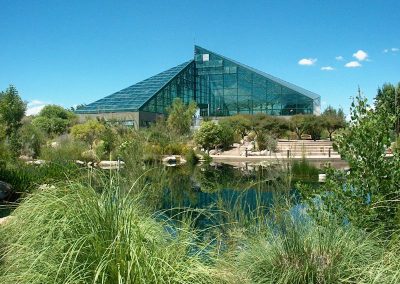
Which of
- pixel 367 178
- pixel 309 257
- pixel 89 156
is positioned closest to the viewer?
pixel 309 257

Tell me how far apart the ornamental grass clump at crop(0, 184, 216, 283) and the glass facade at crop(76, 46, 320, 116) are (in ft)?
112

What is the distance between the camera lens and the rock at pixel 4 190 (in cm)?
806

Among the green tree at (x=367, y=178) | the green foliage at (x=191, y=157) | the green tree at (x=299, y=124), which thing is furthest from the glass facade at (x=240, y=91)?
the green tree at (x=367, y=178)

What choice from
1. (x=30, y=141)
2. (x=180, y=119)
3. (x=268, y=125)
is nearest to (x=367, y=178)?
(x=30, y=141)

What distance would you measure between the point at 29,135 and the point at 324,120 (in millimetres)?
20000

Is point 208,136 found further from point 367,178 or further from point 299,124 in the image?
point 367,178

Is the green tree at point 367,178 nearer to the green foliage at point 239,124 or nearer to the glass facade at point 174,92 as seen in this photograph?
the green foliage at point 239,124

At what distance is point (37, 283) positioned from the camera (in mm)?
2084

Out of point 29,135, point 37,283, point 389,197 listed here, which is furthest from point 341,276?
point 29,135

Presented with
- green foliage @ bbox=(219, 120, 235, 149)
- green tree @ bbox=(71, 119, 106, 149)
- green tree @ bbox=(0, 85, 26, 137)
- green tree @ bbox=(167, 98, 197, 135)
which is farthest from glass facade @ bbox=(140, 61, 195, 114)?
green tree @ bbox=(0, 85, 26, 137)

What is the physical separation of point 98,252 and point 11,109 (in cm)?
1981

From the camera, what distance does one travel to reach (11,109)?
793 inches

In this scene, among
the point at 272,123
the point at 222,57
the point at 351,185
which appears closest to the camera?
the point at 351,185

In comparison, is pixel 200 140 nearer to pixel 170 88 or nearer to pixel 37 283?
pixel 170 88
